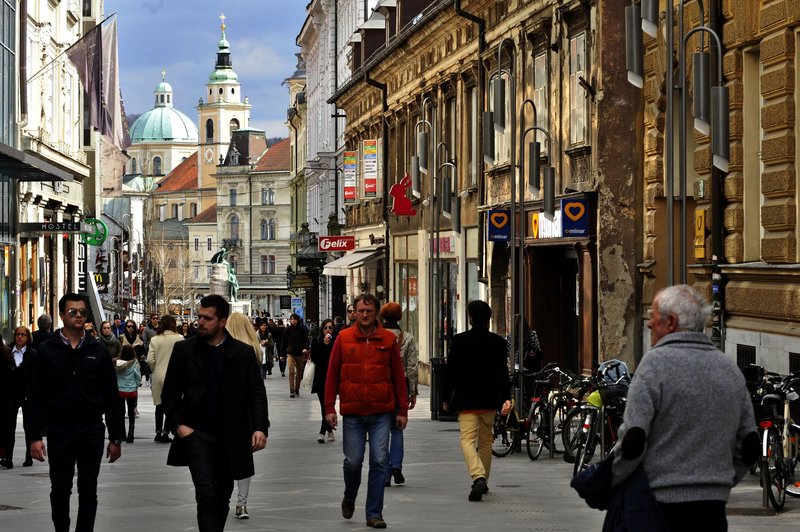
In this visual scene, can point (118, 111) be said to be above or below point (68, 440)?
above

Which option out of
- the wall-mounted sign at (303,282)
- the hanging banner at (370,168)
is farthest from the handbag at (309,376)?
the wall-mounted sign at (303,282)

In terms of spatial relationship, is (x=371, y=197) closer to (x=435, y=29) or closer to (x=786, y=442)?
(x=435, y=29)

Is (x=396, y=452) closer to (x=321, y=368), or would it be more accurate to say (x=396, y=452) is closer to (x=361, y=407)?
(x=361, y=407)

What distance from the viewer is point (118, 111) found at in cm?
4131

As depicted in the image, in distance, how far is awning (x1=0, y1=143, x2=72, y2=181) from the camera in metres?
33.6

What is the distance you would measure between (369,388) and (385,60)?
109ft

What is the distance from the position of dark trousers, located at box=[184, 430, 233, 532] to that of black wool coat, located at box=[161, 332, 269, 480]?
2.5 inches

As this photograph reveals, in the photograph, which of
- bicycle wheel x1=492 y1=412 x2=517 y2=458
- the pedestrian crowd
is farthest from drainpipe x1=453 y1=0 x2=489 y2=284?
bicycle wheel x1=492 y1=412 x2=517 y2=458

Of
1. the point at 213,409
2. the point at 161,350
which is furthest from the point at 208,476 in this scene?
the point at 161,350

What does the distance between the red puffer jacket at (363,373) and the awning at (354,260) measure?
35142mm

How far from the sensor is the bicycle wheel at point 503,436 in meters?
19.0

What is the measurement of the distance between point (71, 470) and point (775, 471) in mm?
5591

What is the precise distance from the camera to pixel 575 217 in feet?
82.8

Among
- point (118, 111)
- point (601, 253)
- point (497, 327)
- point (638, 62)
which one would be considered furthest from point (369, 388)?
point (118, 111)
